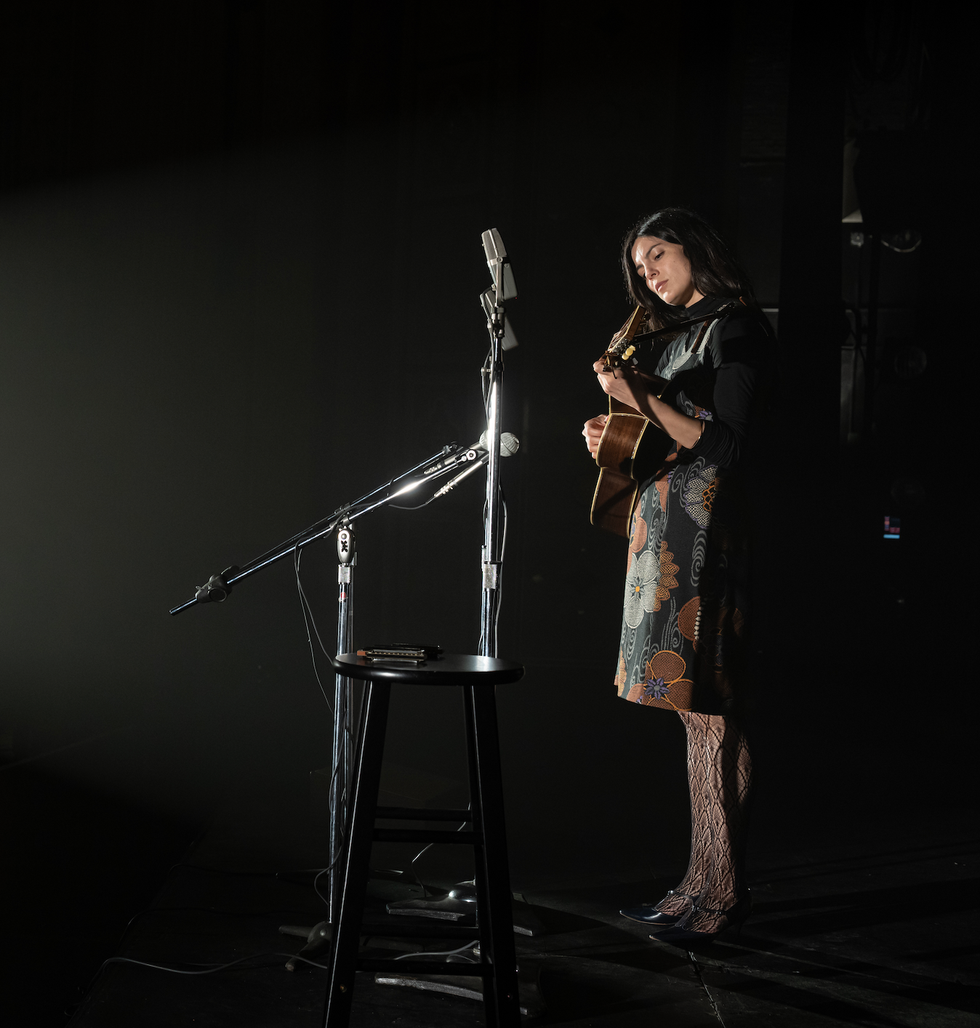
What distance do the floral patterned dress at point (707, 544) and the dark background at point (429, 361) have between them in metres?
1.25

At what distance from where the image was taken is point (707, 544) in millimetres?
1848

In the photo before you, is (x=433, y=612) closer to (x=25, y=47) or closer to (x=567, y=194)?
(x=567, y=194)

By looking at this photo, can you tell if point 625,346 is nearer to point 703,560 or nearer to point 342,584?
point 703,560

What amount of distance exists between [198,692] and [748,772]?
3.17m

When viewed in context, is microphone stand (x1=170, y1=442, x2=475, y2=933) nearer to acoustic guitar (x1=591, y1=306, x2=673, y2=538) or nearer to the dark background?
acoustic guitar (x1=591, y1=306, x2=673, y2=538)

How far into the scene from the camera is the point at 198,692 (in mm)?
4402

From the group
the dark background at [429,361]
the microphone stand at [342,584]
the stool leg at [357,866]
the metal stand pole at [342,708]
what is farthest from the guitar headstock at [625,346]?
the dark background at [429,361]

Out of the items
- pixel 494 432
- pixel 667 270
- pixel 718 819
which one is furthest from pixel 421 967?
pixel 667 270


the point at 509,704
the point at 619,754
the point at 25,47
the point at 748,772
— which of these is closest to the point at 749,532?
the point at 748,772

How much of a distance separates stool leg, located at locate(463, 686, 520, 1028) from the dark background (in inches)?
66.6

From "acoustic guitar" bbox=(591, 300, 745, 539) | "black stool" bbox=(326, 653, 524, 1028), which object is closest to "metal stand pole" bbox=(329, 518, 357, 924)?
"black stool" bbox=(326, 653, 524, 1028)

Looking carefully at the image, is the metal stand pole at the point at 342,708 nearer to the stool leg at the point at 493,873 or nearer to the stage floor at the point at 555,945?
the stage floor at the point at 555,945

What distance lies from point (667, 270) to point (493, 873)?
129cm

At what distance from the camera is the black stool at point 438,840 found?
1271mm
